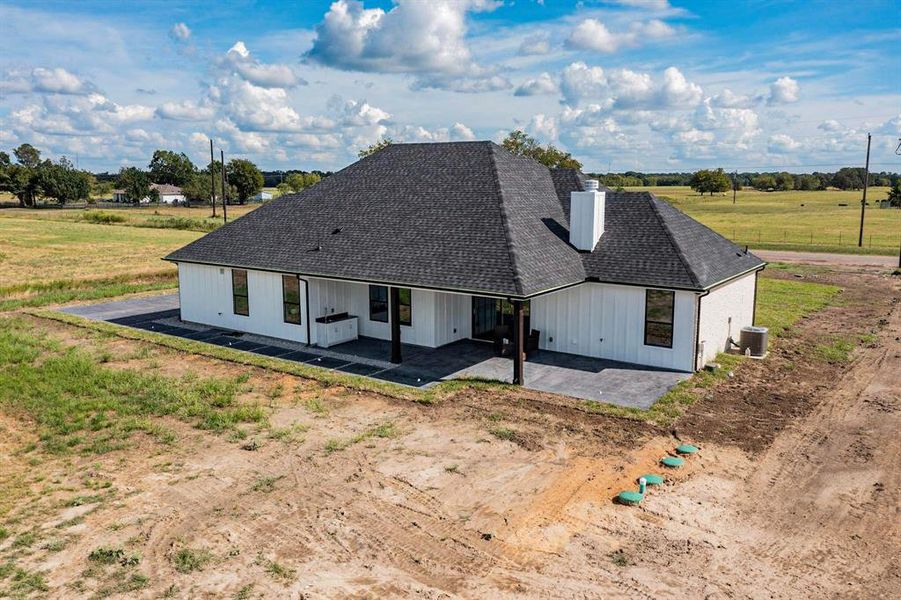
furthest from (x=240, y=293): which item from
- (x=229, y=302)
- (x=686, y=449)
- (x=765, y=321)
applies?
(x=765, y=321)

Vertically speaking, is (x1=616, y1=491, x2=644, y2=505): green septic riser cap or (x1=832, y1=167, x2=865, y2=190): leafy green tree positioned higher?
(x1=832, y1=167, x2=865, y2=190): leafy green tree

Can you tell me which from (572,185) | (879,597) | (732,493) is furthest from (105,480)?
(572,185)

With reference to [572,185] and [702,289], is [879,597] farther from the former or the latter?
[572,185]

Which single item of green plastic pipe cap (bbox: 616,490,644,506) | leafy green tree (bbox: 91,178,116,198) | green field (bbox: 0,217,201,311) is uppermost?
leafy green tree (bbox: 91,178,116,198)

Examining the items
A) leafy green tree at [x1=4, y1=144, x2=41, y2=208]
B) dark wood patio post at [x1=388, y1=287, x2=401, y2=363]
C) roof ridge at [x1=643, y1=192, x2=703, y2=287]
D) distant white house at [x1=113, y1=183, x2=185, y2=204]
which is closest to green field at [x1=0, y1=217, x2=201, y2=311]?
dark wood patio post at [x1=388, y1=287, x2=401, y2=363]

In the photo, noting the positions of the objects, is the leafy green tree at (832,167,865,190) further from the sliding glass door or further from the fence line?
the sliding glass door
